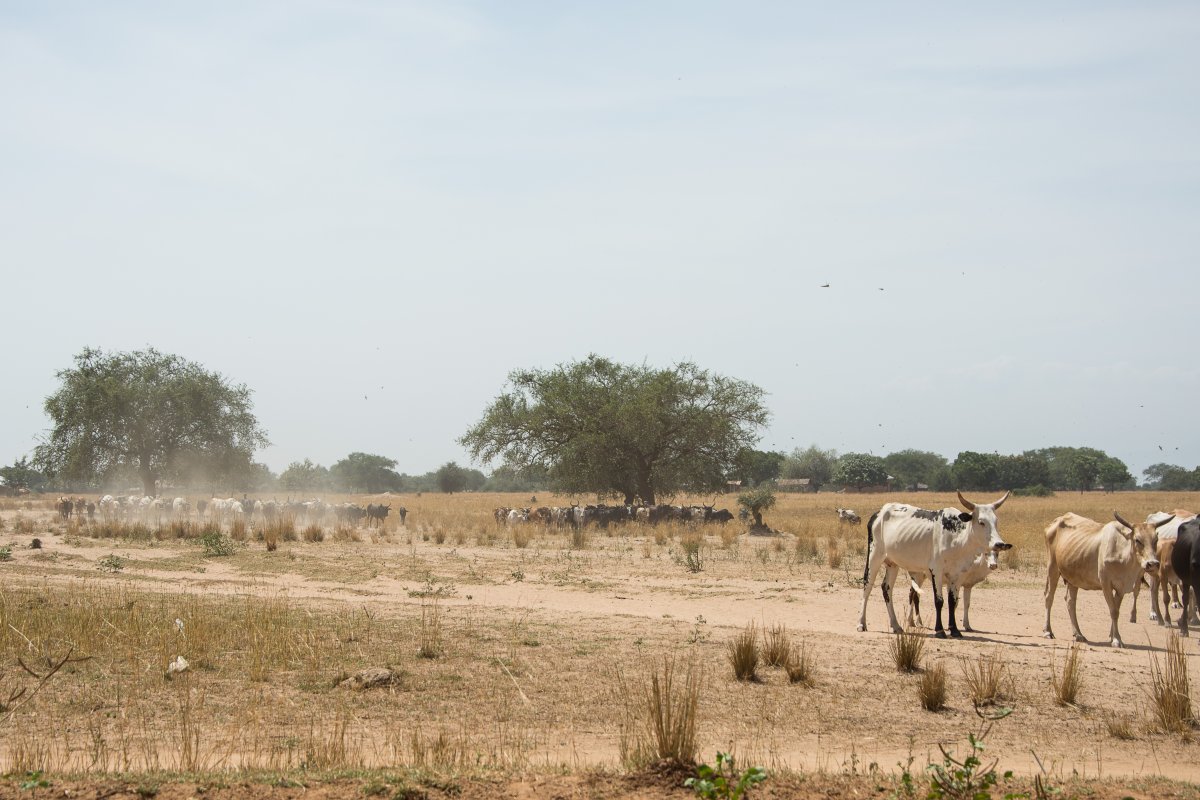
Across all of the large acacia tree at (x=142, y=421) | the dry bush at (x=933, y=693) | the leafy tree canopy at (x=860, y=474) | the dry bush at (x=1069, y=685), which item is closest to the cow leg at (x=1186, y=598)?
the dry bush at (x=1069, y=685)

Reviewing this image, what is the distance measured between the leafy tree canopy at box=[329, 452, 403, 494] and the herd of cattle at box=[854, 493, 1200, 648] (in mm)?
111462

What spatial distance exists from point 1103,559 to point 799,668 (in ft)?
18.3

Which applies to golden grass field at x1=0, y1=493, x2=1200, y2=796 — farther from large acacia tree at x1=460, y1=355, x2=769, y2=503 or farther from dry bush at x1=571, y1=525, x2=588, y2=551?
large acacia tree at x1=460, y1=355, x2=769, y2=503

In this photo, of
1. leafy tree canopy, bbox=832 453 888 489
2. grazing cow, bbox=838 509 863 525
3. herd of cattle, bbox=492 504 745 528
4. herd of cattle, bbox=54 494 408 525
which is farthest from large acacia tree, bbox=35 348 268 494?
leafy tree canopy, bbox=832 453 888 489

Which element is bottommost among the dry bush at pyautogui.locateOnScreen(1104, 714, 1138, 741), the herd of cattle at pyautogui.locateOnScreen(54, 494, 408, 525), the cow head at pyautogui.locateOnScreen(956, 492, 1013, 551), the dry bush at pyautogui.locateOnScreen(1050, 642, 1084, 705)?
the dry bush at pyautogui.locateOnScreen(1104, 714, 1138, 741)

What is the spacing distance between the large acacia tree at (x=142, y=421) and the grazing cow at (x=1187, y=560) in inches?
2023

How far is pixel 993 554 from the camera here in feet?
43.0

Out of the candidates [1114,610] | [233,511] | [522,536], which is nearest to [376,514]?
[233,511]

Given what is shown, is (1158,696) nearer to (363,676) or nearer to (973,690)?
(973,690)

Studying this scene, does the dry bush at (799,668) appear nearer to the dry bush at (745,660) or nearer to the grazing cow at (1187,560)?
the dry bush at (745,660)

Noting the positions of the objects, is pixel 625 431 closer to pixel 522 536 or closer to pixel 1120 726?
pixel 522 536

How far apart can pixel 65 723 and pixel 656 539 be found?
2236cm

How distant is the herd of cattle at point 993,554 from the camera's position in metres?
13.1

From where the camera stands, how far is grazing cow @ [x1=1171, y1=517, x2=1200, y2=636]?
13406 millimetres
